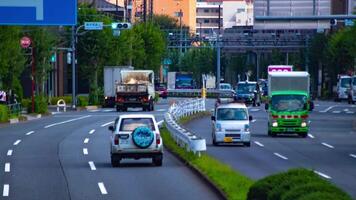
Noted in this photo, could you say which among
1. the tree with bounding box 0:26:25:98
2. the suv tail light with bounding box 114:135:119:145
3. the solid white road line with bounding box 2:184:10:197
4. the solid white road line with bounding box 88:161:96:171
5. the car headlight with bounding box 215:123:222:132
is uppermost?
the tree with bounding box 0:26:25:98

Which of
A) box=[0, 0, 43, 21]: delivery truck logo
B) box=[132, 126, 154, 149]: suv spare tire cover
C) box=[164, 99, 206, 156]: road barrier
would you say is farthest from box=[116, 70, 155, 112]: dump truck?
box=[0, 0, 43, 21]: delivery truck logo

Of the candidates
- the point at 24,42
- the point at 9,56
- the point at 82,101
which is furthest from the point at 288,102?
the point at 82,101

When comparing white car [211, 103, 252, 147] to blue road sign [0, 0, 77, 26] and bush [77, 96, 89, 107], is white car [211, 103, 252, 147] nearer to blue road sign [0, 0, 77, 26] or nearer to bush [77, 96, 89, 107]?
blue road sign [0, 0, 77, 26]

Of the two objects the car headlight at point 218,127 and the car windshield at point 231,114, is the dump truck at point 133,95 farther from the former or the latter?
the car headlight at point 218,127

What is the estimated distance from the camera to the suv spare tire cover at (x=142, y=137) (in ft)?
102

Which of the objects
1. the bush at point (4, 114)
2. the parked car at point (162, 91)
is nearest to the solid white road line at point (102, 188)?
the bush at point (4, 114)

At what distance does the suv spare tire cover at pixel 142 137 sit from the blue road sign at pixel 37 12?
32.1 feet

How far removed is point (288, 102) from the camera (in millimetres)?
49844

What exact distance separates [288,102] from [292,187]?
34283 millimetres

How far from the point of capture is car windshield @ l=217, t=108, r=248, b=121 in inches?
1718

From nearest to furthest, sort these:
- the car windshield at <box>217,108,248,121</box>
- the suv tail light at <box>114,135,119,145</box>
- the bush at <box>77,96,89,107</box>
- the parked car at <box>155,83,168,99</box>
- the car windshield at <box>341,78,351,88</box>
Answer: the suv tail light at <box>114,135,119,145</box>
the car windshield at <box>217,108,248,121</box>
the bush at <box>77,96,89,107</box>
the car windshield at <box>341,78,351,88</box>
the parked car at <box>155,83,168,99</box>

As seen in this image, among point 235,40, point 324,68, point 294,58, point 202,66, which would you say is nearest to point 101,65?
point 235,40

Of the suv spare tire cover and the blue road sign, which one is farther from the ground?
the blue road sign

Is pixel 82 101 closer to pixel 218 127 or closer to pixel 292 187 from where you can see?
pixel 218 127
